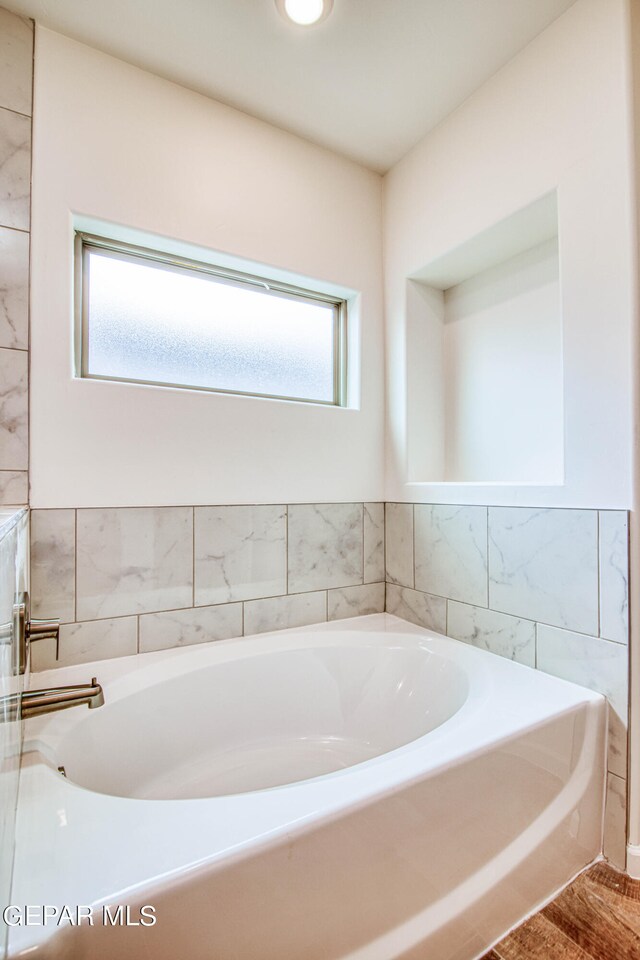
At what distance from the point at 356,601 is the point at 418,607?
11.3 inches

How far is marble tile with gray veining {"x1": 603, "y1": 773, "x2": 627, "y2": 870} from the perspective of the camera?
118cm

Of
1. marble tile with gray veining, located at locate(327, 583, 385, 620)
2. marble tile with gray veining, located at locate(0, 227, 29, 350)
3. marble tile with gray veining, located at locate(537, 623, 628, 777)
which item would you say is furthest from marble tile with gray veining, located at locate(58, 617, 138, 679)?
marble tile with gray veining, located at locate(537, 623, 628, 777)

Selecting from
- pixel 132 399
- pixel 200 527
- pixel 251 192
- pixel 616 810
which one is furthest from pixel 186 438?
pixel 616 810

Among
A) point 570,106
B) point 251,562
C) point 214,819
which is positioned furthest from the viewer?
point 251,562

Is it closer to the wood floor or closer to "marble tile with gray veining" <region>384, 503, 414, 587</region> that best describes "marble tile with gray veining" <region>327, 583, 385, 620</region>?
"marble tile with gray veining" <region>384, 503, 414, 587</region>

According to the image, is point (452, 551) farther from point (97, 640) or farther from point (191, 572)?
point (97, 640)

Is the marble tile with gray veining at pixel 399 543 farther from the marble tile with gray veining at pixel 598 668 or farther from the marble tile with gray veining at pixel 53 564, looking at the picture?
the marble tile with gray veining at pixel 53 564

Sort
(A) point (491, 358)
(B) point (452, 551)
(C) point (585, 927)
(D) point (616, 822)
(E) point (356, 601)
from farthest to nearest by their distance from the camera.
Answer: (E) point (356, 601)
(A) point (491, 358)
(B) point (452, 551)
(D) point (616, 822)
(C) point (585, 927)

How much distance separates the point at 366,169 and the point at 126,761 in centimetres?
258

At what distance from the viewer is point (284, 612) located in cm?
184

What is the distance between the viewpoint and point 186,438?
1631 mm

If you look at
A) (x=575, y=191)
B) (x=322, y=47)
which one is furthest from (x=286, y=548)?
(x=322, y=47)

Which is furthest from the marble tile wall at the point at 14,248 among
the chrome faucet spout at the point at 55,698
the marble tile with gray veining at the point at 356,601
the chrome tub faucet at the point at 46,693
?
the marble tile with gray veining at the point at 356,601

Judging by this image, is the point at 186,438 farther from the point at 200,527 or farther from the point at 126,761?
the point at 126,761
